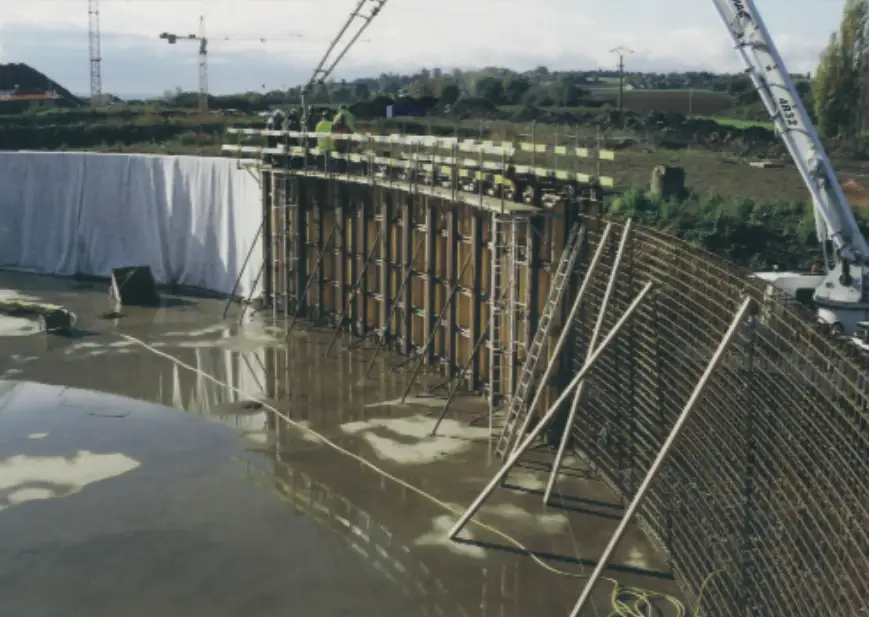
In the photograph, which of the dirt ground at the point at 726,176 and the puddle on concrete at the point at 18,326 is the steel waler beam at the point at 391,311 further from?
the dirt ground at the point at 726,176

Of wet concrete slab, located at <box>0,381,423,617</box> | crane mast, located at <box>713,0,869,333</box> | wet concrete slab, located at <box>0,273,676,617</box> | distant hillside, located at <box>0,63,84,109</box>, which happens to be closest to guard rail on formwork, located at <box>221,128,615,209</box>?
wet concrete slab, located at <box>0,273,676,617</box>

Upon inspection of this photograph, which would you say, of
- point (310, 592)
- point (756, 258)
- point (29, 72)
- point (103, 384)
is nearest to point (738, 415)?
point (310, 592)

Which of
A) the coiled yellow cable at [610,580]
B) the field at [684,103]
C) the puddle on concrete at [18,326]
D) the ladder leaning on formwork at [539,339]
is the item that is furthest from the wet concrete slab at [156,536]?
the field at [684,103]

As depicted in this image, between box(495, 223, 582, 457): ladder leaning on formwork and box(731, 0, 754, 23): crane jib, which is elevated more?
box(731, 0, 754, 23): crane jib

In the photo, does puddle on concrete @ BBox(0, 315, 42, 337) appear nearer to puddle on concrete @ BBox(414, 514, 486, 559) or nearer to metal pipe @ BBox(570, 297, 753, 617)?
puddle on concrete @ BBox(414, 514, 486, 559)

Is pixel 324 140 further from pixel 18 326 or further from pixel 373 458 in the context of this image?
pixel 373 458

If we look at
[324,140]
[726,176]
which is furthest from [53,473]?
[726,176]
